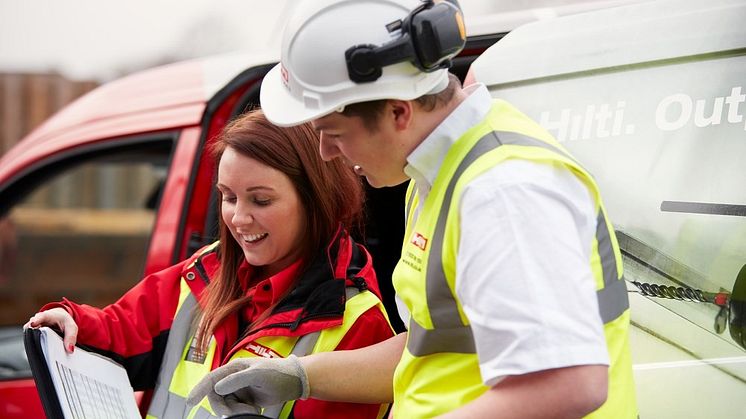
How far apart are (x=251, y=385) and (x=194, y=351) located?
371 mm

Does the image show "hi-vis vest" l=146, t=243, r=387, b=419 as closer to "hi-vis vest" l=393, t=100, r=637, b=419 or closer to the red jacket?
the red jacket

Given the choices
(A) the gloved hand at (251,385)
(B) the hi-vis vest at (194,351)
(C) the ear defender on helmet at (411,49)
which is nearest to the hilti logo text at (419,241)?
(C) the ear defender on helmet at (411,49)

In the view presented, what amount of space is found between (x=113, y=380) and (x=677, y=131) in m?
1.32

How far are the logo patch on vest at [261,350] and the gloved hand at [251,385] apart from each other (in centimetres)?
11

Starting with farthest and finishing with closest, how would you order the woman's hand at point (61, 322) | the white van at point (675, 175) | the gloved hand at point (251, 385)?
the woman's hand at point (61, 322) → the gloved hand at point (251, 385) → the white van at point (675, 175)

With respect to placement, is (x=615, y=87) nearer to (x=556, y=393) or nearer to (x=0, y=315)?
(x=556, y=393)

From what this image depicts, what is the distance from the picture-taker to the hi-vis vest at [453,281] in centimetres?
161

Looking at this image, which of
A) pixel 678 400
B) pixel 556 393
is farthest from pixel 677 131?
pixel 556 393

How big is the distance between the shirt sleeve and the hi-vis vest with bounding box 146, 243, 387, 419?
909 mm

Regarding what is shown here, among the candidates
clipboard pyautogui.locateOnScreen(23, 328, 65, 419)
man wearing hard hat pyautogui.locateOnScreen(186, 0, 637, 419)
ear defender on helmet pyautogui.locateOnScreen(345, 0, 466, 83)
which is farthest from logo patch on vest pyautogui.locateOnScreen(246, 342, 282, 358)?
ear defender on helmet pyautogui.locateOnScreen(345, 0, 466, 83)

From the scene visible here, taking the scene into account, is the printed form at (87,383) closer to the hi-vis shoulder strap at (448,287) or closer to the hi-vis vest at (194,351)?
the hi-vis vest at (194,351)

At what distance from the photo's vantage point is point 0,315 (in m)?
12.9

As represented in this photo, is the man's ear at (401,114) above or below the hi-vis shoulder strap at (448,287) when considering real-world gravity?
above

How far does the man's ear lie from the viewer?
5.60 ft
